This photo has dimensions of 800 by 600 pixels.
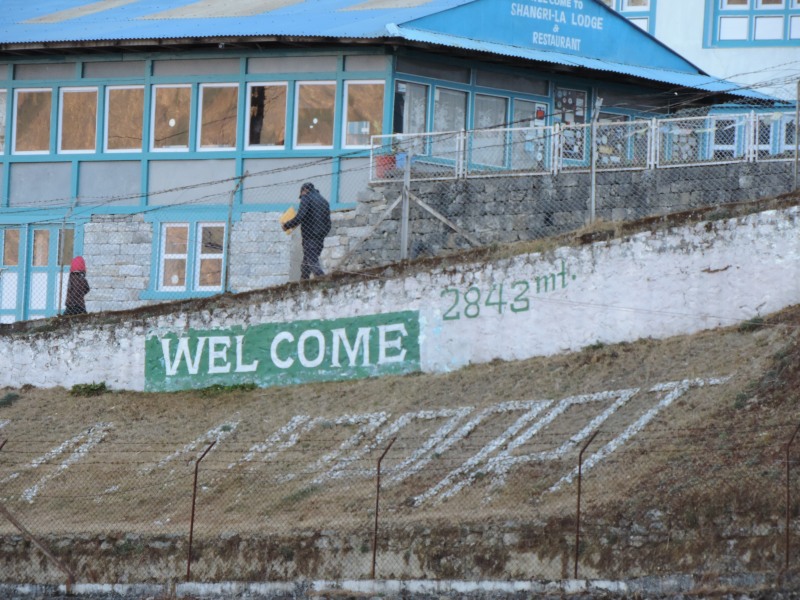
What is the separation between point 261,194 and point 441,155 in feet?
11.1

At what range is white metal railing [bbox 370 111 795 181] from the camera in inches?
923

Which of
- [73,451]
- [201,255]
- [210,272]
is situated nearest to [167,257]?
[201,255]

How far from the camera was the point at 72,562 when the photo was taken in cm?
1952

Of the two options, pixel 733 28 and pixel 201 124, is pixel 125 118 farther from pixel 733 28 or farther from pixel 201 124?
pixel 733 28

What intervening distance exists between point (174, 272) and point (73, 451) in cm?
607

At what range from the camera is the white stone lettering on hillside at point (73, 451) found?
22.1 metres

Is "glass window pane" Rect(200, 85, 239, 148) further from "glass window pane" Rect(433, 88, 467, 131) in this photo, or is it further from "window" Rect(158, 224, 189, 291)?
"glass window pane" Rect(433, 88, 467, 131)

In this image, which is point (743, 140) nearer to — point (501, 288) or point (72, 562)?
point (501, 288)

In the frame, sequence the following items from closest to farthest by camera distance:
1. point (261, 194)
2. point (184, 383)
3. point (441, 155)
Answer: point (184, 383) < point (441, 155) < point (261, 194)

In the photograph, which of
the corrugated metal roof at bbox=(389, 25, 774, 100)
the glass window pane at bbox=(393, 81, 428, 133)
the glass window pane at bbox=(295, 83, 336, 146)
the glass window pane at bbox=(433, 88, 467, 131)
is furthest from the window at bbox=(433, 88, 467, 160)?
the glass window pane at bbox=(295, 83, 336, 146)

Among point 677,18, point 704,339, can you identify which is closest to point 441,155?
point 704,339

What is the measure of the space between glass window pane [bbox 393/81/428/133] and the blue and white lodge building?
0.03 m

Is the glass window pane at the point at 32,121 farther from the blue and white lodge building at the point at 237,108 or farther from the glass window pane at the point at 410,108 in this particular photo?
the glass window pane at the point at 410,108

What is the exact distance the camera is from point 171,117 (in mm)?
29328
